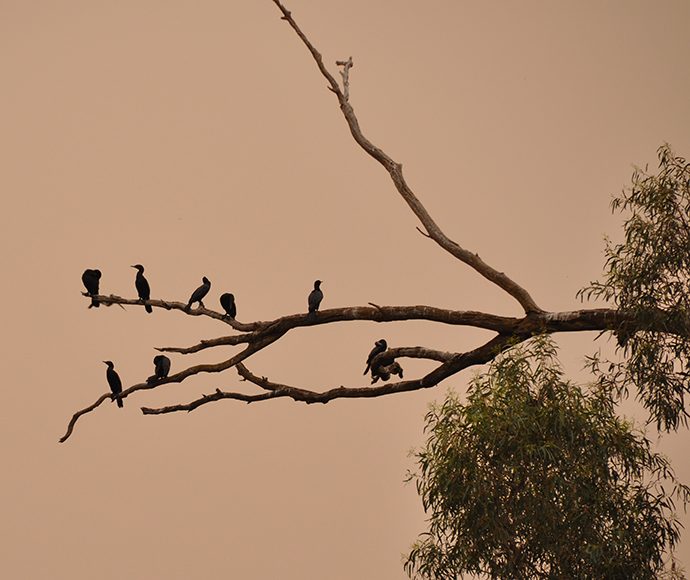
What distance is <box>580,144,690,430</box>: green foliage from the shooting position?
6328mm

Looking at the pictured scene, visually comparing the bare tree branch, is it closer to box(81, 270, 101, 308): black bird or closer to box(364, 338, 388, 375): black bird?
box(364, 338, 388, 375): black bird

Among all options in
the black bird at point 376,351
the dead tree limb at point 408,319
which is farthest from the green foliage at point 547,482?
the black bird at point 376,351

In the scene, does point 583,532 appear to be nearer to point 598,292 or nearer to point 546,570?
point 546,570

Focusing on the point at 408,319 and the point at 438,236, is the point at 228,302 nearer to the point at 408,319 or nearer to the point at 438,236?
the point at 408,319

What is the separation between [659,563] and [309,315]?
12.7ft

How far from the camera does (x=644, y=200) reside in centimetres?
652

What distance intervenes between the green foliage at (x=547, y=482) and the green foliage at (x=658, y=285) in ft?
1.25

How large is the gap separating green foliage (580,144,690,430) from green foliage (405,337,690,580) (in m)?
0.38

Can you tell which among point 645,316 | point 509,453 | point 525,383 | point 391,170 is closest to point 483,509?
point 509,453

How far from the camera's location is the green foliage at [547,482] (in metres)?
6.41

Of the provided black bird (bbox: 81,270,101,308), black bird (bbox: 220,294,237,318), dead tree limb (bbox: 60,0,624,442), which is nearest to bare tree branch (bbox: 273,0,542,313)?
dead tree limb (bbox: 60,0,624,442)

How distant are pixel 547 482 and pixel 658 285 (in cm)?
181

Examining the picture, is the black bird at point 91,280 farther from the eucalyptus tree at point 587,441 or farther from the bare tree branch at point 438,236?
the eucalyptus tree at point 587,441

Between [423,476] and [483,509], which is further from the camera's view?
[423,476]
